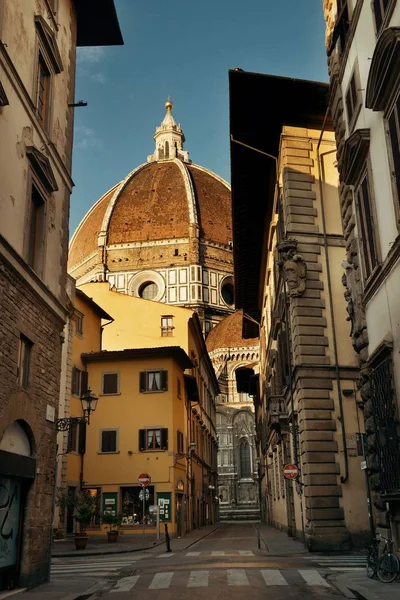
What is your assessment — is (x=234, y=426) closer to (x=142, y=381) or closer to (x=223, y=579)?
(x=142, y=381)

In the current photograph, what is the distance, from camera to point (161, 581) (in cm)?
1344

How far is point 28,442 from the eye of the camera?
504 inches

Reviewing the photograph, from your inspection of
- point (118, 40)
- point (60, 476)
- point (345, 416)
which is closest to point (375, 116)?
point (118, 40)

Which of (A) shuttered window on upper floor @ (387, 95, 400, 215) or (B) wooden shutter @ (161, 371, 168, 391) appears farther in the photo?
(B) wooden shutter @ (161, 371, 168, 391)

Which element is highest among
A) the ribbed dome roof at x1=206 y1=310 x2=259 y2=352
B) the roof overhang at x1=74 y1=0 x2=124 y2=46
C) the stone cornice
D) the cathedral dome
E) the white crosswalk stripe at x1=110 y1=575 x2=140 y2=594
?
the cathedral dome

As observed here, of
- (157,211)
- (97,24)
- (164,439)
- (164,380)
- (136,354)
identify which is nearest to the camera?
(97,24)

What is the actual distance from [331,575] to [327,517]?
6961 millimetres

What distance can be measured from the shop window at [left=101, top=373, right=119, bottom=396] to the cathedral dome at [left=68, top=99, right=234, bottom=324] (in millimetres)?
57125

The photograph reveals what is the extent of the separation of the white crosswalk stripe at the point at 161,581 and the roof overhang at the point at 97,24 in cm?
1368

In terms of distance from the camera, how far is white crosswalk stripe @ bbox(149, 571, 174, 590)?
41.2 feet

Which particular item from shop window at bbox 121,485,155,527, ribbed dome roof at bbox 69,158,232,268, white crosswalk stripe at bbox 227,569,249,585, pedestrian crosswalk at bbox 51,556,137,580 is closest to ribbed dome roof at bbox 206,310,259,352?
ribbed dome roof at bbox 69,158,232,268

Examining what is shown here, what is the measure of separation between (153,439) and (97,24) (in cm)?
2140

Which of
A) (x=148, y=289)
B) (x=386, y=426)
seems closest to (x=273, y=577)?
(x=386, y=426)

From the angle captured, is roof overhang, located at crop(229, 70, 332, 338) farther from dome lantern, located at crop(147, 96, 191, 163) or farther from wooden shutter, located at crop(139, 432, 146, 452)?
dome lantern, located at crop(147, 96, 191, 163)
